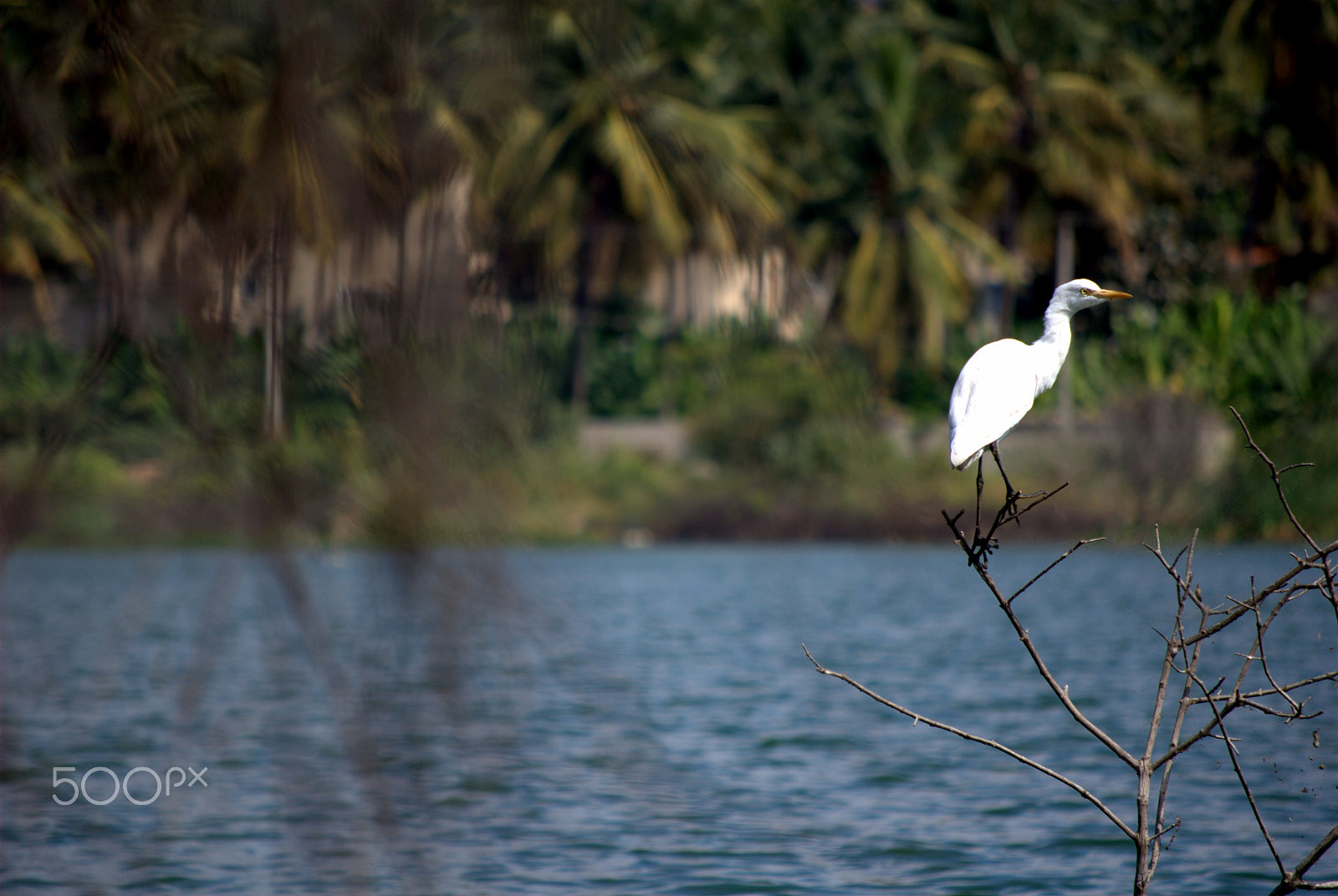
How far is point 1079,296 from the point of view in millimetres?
2969

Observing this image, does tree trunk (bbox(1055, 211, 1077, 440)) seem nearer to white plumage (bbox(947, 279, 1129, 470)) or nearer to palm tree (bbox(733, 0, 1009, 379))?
palm tree (bbox(733, 0, 1009, 379))

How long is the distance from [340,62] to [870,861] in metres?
6.62

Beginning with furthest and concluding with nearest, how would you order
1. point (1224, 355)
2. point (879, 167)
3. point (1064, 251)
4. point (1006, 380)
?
1. point (879, 167)
2. point (1064, 251)
3. point (1224, 355)
4. point (1006, 380)

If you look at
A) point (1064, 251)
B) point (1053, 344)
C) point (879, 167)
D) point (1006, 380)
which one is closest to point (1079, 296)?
point (1053, 344)

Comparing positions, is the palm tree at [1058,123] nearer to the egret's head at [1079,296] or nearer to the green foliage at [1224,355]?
the green foliage at [1224,355]

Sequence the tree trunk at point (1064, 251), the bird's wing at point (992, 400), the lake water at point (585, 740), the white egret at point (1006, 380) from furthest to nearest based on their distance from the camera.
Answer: the tree trunk at point (1064, 251), the bird's wing at point (992, 400), the white egret at point (1006, 380), the lake water at point (585, 740)

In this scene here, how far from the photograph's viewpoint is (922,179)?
2762 centimetres

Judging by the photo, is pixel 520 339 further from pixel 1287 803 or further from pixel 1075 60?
pixel 1075 60

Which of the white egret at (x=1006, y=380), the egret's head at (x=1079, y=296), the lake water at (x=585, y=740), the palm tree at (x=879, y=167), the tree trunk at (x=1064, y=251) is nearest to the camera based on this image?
the lake water at (x=585, y=740)

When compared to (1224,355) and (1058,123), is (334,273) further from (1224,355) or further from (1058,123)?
(1058,123)

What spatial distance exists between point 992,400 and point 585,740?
761 centimetres

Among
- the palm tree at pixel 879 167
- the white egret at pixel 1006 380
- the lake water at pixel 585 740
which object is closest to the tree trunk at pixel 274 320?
the lake water at pixel 585 740

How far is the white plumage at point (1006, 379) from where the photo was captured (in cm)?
303

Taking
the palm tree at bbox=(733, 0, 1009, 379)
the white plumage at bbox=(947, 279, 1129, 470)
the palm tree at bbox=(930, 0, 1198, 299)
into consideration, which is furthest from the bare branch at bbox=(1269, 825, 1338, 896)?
the palm tree at bbox=(930, 0, 1198, 299)
